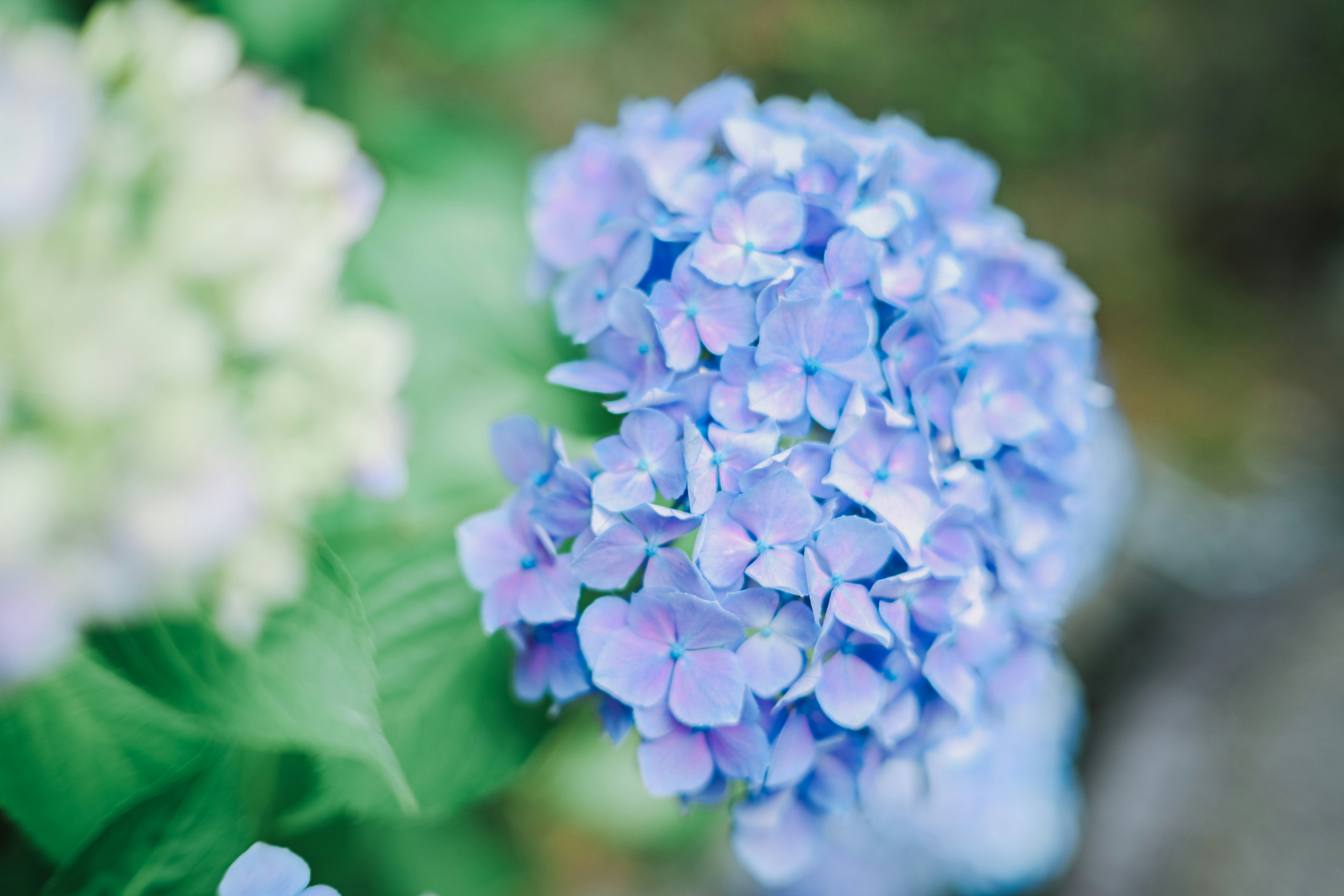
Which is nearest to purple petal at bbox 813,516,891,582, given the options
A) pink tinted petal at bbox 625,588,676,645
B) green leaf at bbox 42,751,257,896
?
pink tinted petal at bbox 625,588,676,645

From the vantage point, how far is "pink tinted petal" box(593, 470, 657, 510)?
1.86 feet

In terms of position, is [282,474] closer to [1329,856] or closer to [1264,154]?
[1329,856]

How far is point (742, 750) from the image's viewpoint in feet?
1.90

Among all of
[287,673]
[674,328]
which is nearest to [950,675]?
[674,328]

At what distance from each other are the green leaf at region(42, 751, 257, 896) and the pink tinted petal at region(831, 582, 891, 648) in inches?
18.3

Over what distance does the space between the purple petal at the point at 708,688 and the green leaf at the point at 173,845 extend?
1.04 ft

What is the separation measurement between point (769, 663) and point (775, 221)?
311mm

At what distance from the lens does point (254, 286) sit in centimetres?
57

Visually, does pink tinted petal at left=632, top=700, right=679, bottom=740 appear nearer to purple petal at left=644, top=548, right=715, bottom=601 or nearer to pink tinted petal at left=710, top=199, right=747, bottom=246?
purple petal at left=644, top=548, right=715, bottom=601

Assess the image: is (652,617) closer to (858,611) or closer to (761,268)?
(858,611)

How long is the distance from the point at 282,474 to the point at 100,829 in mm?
260

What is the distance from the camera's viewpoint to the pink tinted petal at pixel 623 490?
22.4 inches

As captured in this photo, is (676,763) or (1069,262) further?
(1069,262)

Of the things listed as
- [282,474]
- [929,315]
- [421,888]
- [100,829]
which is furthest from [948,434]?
[421,888]
